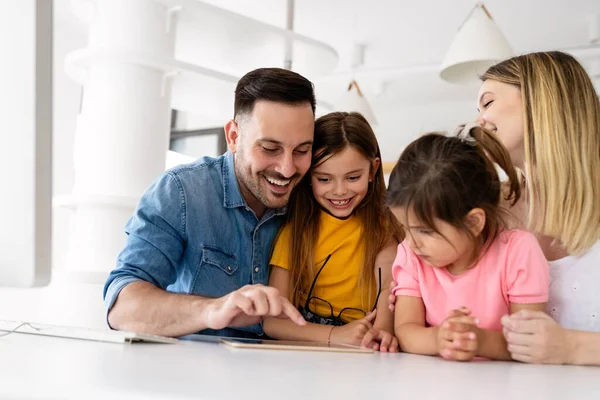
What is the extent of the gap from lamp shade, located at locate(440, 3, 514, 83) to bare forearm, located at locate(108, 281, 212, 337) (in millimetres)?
1732

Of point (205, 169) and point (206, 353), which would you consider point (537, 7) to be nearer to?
point (205, 169)

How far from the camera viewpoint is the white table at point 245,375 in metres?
0.55

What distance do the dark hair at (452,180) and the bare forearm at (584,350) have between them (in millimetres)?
254

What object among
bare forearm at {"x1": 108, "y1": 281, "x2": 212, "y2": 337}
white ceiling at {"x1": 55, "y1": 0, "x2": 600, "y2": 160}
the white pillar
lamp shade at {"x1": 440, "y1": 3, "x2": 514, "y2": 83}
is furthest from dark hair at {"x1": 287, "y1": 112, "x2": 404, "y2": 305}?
white ceiling at {"x1": 55, "y1": 0, "x2": 600, "y2": 160}

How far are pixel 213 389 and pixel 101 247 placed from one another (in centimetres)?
197

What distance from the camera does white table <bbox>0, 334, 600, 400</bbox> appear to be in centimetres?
55

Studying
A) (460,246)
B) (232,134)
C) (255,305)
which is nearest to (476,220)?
(460,246)

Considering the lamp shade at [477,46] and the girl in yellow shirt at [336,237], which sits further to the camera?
the lamp shade at [477,46]

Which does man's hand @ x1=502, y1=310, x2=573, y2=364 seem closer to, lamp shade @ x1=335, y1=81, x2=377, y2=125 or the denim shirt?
the denim shirt

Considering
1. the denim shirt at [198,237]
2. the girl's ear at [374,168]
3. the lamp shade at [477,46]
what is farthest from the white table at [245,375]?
the lamp shade at [477,46]

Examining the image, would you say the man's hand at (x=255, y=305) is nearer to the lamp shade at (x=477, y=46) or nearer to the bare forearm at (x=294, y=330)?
the bare forearm at (x=294, y=330)

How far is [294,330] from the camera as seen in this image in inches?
57.1

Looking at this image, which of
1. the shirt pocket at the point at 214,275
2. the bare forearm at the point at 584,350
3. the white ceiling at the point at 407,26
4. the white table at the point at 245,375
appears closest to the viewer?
the white table at the point at 245,375

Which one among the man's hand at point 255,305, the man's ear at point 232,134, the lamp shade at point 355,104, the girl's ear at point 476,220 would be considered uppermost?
the lamp shade at point 355,104
